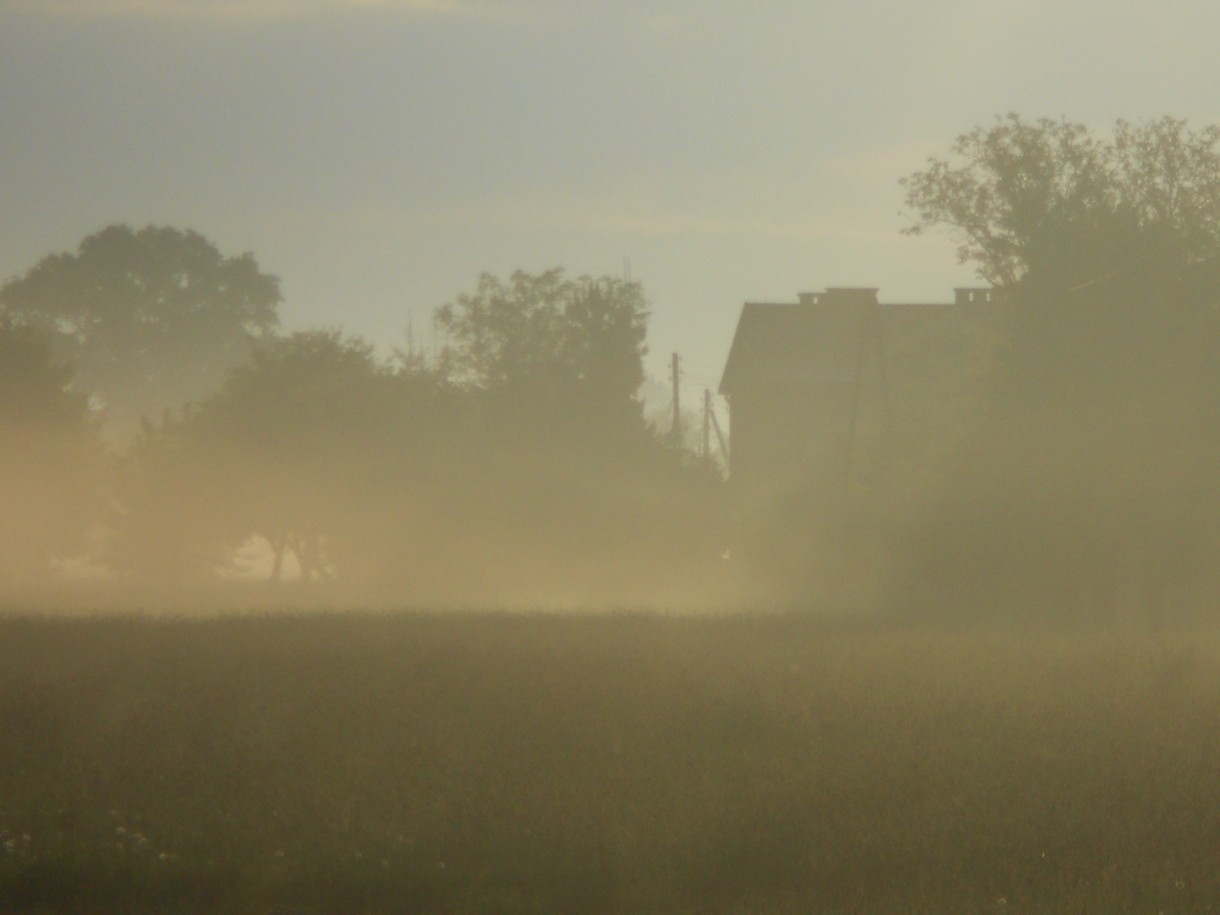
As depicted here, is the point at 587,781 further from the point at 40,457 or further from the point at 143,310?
the point at 143,310

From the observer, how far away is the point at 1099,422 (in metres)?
30.0

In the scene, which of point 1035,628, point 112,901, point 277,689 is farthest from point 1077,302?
point 112,901

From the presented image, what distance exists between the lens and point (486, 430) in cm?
4706

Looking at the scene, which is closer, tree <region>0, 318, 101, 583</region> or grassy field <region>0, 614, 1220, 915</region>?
grassy field <region>0, 614, 1220, 915</region>

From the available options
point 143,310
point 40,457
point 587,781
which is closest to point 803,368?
point 40,457

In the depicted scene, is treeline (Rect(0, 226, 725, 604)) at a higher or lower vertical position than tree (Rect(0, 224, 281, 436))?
lower

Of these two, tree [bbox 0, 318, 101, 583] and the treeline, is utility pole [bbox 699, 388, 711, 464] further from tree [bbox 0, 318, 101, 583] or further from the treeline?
tree [bbox 0, 318, 101, 583]

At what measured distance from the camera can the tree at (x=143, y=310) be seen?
284 feet

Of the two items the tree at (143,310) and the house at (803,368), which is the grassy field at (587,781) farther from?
the tree at (143,310)

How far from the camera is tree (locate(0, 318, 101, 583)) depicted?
147 ft

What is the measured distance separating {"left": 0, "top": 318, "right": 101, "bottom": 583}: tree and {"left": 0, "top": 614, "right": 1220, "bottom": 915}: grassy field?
27974 mm

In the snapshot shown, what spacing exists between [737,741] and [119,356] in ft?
263

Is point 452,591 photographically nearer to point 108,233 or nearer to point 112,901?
point 112,901

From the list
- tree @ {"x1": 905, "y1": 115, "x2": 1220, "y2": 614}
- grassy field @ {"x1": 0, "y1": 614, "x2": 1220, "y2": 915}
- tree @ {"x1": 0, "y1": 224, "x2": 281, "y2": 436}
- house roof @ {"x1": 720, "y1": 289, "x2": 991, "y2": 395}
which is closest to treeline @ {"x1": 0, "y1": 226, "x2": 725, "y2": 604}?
tree @ {"x1": 905, "y1": 115, "x2": 1220, "y2": 614}
